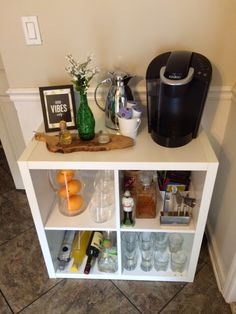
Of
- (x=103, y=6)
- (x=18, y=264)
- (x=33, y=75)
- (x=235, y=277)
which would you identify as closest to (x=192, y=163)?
(x=235, y=277)

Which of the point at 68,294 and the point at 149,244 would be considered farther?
the point at 149,244

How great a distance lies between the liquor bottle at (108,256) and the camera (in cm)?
131

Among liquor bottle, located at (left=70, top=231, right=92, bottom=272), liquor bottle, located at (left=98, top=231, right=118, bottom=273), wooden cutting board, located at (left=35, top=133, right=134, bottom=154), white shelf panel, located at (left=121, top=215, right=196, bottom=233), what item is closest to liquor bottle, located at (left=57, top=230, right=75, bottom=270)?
liquor bottle, located at (left=70, top=231, right=92, bottom=272)

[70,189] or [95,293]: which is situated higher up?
[70,189]

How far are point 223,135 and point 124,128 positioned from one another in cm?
58

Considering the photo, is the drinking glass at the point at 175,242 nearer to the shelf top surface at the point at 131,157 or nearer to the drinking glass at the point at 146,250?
the drinking glass at the point at 146,250

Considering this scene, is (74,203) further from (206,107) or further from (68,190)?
(206,107)

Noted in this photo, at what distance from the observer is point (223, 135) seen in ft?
4.38

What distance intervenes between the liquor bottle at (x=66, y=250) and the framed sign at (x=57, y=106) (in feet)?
2.21

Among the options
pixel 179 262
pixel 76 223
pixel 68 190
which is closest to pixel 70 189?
pixel 68 190

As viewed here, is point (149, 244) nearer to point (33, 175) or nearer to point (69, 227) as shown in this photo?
point (69, 227)

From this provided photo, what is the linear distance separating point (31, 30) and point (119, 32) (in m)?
0.38

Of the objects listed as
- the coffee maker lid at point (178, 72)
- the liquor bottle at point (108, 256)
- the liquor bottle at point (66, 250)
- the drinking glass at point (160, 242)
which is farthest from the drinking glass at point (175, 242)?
the coffee maker lid at point (178, 72)

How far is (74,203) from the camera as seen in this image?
4.00 ft
